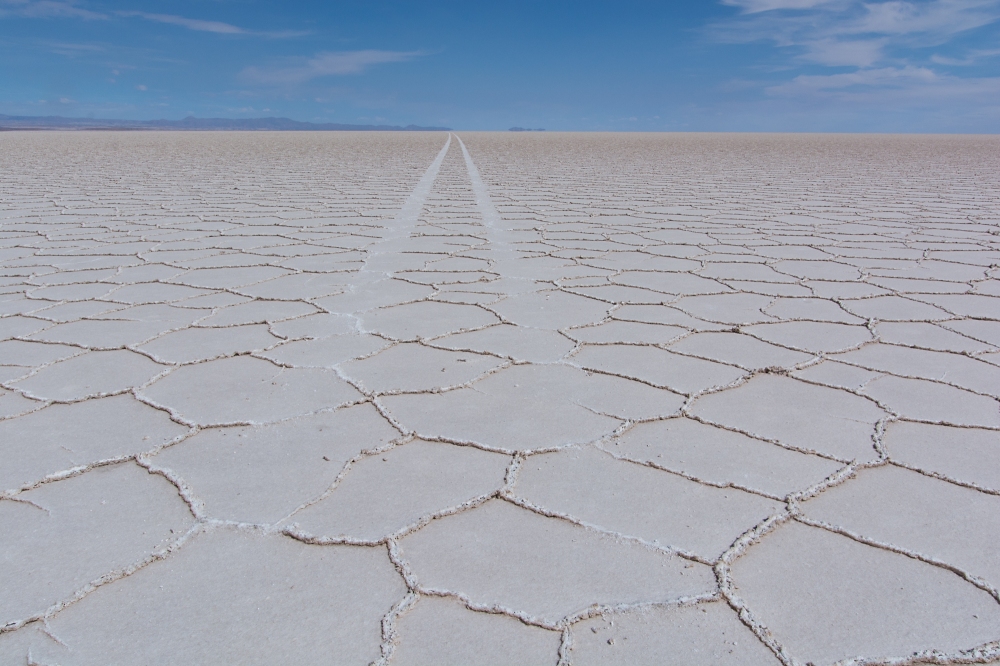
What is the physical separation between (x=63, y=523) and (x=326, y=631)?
491 mm

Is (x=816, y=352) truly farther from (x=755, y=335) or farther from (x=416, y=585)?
(x=416, y=585)

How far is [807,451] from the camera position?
1.32 meters

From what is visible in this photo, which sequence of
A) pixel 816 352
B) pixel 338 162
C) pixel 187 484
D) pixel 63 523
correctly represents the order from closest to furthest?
pixel 63 523 < pixel 187 484 < pixel 816 352 < pixel 338 162

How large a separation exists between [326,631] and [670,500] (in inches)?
22.0

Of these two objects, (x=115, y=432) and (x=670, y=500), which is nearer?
(x=670, y=500)

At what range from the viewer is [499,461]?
1292 mm

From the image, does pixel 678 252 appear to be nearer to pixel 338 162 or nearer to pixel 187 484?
pixel 187 484

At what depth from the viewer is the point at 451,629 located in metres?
0.89

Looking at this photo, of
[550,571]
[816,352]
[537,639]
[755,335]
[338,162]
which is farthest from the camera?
[338,162]

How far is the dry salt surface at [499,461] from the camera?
892mm

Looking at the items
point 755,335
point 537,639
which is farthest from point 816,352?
point 537,639

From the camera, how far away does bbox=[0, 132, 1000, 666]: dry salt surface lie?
89 cm

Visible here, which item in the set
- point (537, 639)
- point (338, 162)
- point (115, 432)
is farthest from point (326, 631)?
point (338, 162)

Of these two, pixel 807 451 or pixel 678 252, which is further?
pixel 678 252
